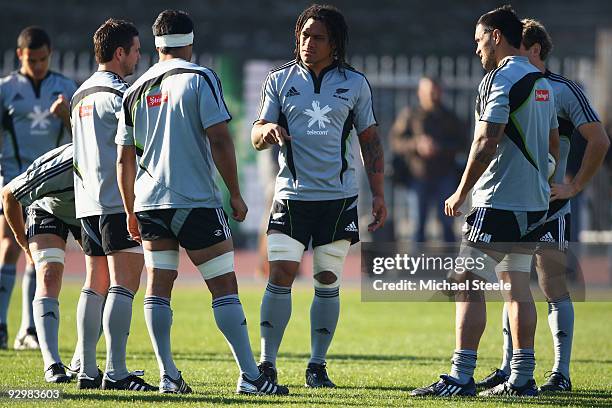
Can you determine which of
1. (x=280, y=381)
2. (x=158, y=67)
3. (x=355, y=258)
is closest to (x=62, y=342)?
(x=280, y=381)

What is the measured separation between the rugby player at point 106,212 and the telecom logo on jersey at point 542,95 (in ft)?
8.29

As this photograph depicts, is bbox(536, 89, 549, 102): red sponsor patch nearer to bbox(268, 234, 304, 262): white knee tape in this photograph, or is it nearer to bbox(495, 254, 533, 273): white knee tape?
bbox(495, 254, 533, 273): white knee tape

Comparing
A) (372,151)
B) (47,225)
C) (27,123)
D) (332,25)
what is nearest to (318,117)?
(372,151)

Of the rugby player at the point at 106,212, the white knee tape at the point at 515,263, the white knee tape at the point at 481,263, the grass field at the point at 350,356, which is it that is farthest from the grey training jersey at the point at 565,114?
the rugby player at the point at 106,212

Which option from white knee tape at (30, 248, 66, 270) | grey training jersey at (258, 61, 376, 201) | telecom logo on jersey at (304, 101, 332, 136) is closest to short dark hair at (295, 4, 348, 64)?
grey training jersey at (258, 61, 376, 201)

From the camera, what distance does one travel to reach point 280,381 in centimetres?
859

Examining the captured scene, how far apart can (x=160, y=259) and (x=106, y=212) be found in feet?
1.70

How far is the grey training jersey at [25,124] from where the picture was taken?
1067cm

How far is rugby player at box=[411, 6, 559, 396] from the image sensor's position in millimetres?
7773

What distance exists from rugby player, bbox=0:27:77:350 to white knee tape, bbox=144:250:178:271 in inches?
124

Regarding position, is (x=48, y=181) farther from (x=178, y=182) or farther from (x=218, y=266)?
(x=218, y=266)

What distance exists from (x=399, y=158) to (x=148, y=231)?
1082 centimetres

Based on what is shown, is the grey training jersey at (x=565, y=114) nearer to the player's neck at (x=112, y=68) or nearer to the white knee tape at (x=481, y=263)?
the white knee tape at (x=481, y=263)

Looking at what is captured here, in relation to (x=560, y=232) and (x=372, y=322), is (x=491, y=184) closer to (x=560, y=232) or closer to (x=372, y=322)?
(x=560, y=232)
